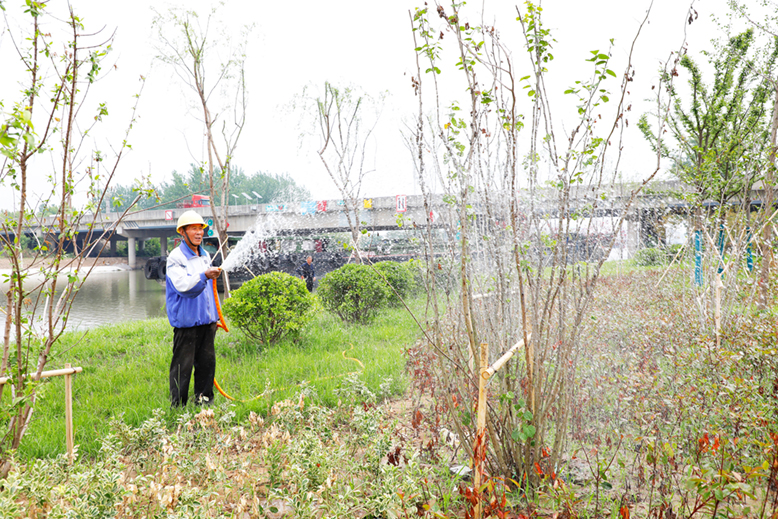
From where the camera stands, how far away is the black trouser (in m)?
3.73

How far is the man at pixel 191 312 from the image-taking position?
11.9 feet

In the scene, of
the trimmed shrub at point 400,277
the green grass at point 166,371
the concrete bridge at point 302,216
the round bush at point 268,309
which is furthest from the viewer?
the concrete bridge at point 302,216

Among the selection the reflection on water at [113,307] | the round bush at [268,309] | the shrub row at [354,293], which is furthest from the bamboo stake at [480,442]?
the reflection on water at [113,307]

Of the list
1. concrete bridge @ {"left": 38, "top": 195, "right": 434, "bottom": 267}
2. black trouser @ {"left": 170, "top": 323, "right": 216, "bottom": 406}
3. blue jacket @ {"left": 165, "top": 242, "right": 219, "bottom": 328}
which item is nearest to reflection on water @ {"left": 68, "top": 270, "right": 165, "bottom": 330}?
concrete bridge @ {"left": 38, "top": 195, "right": 434, "bottom": 267}

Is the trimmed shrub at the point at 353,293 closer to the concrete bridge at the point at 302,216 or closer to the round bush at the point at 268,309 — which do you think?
the round bush at the point at 268,309

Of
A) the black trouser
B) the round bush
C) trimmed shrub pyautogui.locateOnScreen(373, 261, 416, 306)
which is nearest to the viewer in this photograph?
the black trouser

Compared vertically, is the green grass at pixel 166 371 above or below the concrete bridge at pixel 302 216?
below

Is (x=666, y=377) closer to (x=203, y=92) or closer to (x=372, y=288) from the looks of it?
(x=372, y=288)

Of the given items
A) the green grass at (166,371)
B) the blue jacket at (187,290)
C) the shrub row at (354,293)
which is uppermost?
the blue jacket at (187,290)

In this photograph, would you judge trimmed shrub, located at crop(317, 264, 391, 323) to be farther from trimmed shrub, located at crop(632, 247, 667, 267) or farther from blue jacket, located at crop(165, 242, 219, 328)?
trimmed shrub, located at crop(632, 247, 667, 267)

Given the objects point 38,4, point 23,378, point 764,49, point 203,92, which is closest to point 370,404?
point 23,378

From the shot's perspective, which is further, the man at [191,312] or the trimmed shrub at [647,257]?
the trimmed shrub at [647,257]

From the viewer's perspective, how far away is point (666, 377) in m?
3.30

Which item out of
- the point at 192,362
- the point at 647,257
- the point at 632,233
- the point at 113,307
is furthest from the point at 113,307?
the point at 647,257
